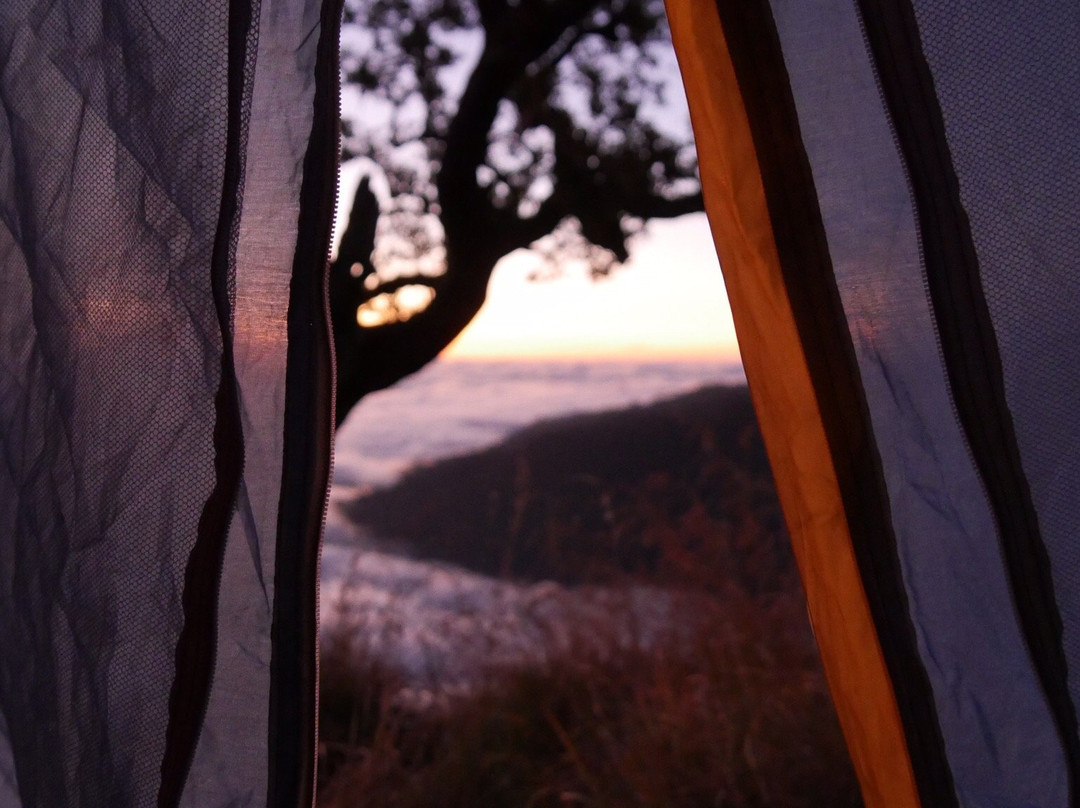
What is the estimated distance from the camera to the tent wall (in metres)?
0.77

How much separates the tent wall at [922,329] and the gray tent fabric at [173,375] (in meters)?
0.39

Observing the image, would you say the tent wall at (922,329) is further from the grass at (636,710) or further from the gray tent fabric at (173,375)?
the grass at (636,710)

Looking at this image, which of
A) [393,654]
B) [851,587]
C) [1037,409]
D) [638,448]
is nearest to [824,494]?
[851,587]

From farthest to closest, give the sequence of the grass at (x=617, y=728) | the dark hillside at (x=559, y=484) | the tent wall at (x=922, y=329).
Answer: the dark hillside at (x=559, y=484), the grass at (x=617, y=728), the tent wall at (x=922, y=329)

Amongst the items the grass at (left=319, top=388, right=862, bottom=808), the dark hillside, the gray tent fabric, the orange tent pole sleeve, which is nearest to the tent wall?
the orange tent pole sleeve

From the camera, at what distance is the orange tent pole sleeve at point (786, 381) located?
2.77 ft

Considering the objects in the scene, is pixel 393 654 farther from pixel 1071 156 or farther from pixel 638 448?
pixel 638 448

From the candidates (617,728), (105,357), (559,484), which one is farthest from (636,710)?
(559,484)

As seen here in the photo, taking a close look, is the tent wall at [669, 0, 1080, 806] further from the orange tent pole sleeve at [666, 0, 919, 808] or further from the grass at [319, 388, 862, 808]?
the grass at [319, 388, 862, 808]

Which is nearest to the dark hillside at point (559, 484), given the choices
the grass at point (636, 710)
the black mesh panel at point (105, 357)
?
the grass at point (636, 710)

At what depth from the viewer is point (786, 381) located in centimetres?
86

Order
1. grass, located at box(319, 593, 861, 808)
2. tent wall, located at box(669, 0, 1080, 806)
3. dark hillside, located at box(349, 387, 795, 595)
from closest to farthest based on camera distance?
1. tent wall, located at box(669, 0, 1080, 806)
2. grass, located at box(319, 593, 861, 808)
3. dark hillside, located at box(349, 387, 795, 595)

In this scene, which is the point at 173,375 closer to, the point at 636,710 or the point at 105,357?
the point at 105,357

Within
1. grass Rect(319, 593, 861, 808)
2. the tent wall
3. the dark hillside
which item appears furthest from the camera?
the dark hillside
